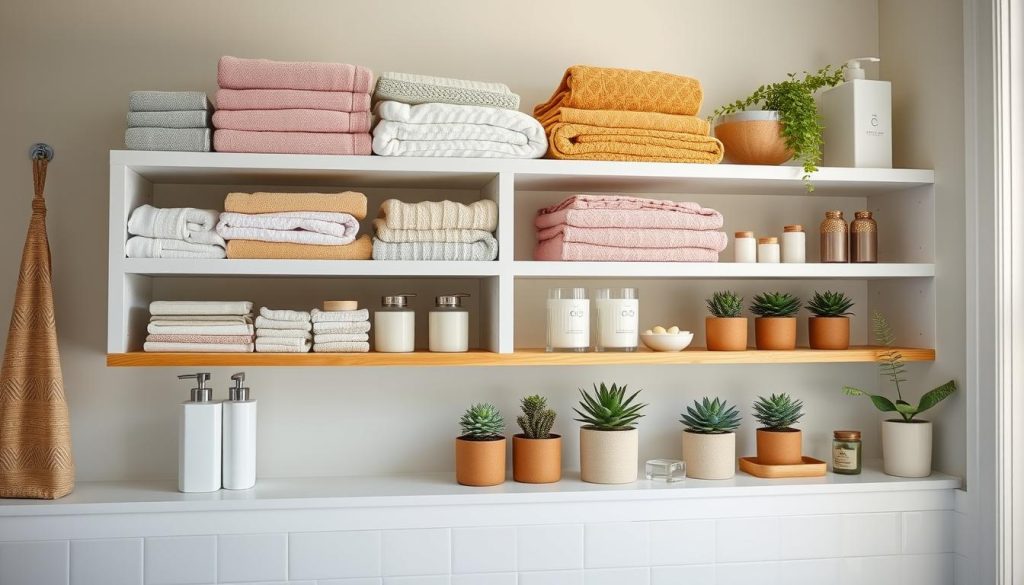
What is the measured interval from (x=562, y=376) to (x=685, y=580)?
562 mm

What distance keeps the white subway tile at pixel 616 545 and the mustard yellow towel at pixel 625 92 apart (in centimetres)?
92

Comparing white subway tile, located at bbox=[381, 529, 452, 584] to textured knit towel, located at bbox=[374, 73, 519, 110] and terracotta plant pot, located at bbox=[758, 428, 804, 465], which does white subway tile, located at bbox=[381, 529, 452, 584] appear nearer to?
terracotta plant pot, located at bbox=[758, 428, 804, 465]

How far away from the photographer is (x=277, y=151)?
1901 millimetres

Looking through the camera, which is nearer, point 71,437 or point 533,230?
point 71,437

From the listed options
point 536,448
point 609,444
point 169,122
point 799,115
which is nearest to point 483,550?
point 536,448

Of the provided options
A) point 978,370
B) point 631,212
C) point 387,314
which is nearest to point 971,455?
point 978,370

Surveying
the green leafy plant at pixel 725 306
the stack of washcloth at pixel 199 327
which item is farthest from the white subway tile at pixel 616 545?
the stack of washcloth at pixel 199 327

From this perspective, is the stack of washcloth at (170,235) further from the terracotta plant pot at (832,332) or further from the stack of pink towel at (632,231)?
the terracotta plant pot at (832,332)

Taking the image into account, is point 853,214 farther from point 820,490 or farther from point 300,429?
point 300,429

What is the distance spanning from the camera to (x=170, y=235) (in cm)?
189

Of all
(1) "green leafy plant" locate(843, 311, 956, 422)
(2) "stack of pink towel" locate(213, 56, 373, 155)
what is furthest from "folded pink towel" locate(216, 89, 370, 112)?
(1) "green leafy plant" locate(843, 311, 956, 422)

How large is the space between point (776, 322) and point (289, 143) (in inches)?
46.7

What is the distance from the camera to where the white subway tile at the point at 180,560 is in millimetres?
A: 1837

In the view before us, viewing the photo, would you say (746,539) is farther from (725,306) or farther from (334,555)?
(334,555)
